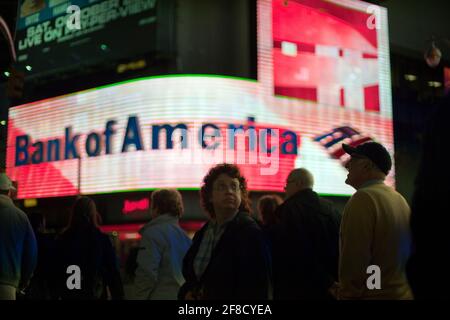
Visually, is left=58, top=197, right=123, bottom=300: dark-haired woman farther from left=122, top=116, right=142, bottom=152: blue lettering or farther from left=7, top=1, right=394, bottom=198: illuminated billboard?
left=122, top=116, right=142, bottom=152: blue lettering

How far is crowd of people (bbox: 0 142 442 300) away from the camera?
390 centimetres

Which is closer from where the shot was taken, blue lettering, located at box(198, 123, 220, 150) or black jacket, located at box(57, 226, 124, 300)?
black jacket, located at box(57, 226, 124, 300)

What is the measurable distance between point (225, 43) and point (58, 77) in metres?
6.25

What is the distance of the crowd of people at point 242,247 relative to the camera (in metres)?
3.90

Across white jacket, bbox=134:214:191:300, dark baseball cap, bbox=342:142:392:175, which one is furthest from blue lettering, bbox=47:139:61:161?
dark baseball cap, bbox=342:142:392:175

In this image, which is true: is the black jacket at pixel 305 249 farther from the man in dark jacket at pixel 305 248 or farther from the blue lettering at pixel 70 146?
the blue lettering at pixel 70 146

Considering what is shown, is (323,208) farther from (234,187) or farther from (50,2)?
(50,2)

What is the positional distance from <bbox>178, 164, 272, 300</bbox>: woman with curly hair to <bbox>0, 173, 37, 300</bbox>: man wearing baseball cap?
5.72 ft

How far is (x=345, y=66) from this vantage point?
65.7 ft

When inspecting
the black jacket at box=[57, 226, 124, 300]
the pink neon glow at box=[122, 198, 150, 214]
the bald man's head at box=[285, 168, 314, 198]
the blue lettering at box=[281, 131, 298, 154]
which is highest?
the blue lettering at box=[281, 131, 298, 154]

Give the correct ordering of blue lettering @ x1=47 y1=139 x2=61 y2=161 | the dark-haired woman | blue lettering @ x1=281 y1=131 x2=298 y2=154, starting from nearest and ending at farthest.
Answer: the dark-haired woman → blue lettering @ x1=281 y1=131 x2=298 y2=154 → blue lettering @ x1=47 y1=139 x2=61 y2=161

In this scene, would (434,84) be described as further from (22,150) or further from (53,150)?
(22,150)

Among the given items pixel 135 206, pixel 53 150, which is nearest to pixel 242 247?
pixel 135 206

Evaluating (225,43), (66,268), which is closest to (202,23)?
(225,43)
